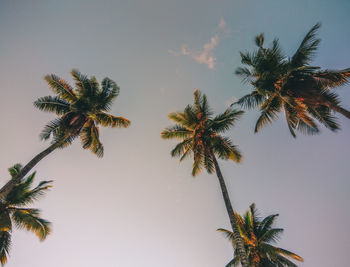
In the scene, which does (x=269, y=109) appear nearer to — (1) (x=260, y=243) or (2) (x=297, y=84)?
(2) (x=297, y=84)

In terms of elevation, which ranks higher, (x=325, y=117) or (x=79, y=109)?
(x=79, y=109)

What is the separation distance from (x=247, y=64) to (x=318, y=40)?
3.92 m

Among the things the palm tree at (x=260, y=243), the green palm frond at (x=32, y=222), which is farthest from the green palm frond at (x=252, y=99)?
the green palm frond at (x=32, y=222)

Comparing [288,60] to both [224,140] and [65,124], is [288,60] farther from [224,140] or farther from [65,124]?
[65,124]

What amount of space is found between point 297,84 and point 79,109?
15106 millimetres

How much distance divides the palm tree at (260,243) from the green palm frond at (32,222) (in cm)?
1464

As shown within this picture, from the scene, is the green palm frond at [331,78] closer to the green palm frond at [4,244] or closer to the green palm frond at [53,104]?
the green palm frond at [53,104]

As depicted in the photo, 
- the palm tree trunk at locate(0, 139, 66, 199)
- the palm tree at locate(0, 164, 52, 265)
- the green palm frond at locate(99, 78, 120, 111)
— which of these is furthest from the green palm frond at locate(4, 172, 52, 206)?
the green palm frond at locate(99, 78, 120, 111)

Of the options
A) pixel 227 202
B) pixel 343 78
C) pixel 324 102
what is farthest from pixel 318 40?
pixel 227 202

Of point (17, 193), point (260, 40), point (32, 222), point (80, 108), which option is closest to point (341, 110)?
point (260, 40)

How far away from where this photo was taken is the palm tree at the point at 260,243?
45.8ft

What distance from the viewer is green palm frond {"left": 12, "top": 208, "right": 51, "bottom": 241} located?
12.4 meters

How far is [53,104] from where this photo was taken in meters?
12.8

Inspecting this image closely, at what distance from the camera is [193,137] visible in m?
13.1
